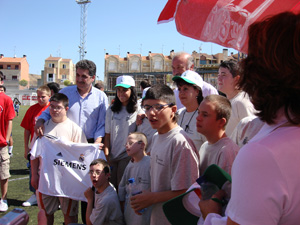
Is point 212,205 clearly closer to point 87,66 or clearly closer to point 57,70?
point 87,66

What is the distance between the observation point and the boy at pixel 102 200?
3.26 m

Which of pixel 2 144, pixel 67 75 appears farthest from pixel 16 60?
pixel 2 144

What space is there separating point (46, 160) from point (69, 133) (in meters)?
0.47

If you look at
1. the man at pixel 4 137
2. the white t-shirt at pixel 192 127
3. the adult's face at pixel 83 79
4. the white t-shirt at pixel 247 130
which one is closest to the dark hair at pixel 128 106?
the adult's face at pixel 83 79

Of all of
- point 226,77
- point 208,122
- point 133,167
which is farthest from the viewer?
point 226,77

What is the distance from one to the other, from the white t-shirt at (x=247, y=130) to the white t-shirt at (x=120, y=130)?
1694mm

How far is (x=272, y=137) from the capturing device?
93 cm

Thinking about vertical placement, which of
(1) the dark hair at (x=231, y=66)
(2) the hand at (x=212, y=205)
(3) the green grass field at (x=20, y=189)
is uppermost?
(1) the dark hair at (x=231, y=66)

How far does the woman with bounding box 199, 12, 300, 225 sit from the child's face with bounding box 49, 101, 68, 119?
129 inches

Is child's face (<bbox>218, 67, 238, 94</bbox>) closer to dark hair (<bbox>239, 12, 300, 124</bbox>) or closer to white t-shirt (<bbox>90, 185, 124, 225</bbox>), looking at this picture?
white t-shirt (<bbox>90, 185, 124, 225</bbox>)

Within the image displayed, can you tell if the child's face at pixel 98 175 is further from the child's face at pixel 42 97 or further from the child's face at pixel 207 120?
the child's face at pixel 42 97

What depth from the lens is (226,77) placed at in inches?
145

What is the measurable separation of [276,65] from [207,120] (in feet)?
4.65

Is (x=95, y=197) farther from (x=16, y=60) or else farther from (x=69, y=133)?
→ (x=16, y=60)
